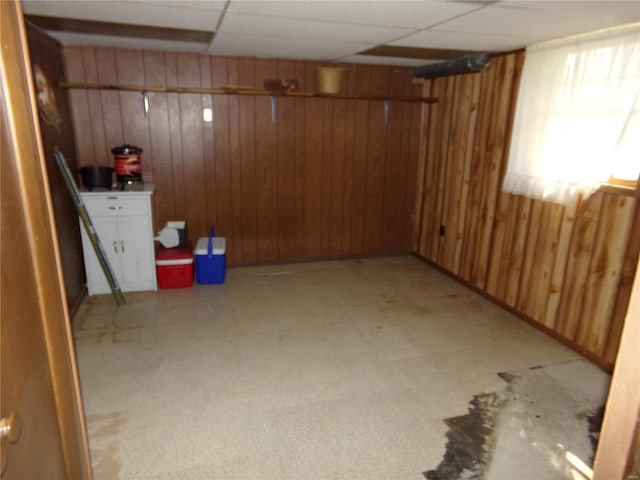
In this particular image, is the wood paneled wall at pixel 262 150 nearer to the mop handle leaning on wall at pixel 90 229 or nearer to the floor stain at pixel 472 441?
the mop handle leaning on wall at pixel 90 229

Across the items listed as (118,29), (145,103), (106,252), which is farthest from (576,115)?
(106,252)

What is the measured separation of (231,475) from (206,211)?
9.49 ft

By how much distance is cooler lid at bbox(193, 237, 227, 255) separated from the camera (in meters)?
3.97

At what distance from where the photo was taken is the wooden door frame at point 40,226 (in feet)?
2.43

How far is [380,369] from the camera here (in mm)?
2723

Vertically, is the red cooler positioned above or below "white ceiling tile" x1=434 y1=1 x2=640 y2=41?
below

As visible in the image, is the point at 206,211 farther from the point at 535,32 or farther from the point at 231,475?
the point at 535,32

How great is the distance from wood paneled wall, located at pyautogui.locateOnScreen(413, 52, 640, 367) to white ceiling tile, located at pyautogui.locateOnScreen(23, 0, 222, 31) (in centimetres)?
240

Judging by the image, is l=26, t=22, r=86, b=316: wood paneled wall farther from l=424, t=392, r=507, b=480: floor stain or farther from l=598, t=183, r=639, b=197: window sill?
l=598, t=183, r=639, b=197: window sill

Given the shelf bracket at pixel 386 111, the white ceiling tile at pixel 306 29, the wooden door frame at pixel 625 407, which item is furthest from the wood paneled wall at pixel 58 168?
the wooden door frame at pixel 625 407

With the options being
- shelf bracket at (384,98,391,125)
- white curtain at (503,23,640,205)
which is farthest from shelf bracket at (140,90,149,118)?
white curtain at (503,23,640,205)

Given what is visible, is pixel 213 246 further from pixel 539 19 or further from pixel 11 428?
pixel 11 428

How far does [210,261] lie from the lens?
13.1 feet

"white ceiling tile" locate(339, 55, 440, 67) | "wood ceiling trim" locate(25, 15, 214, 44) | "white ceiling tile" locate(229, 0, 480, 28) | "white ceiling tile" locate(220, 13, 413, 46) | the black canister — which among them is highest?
"wood ceiling trim" locate(25, 15, 214, 44)
